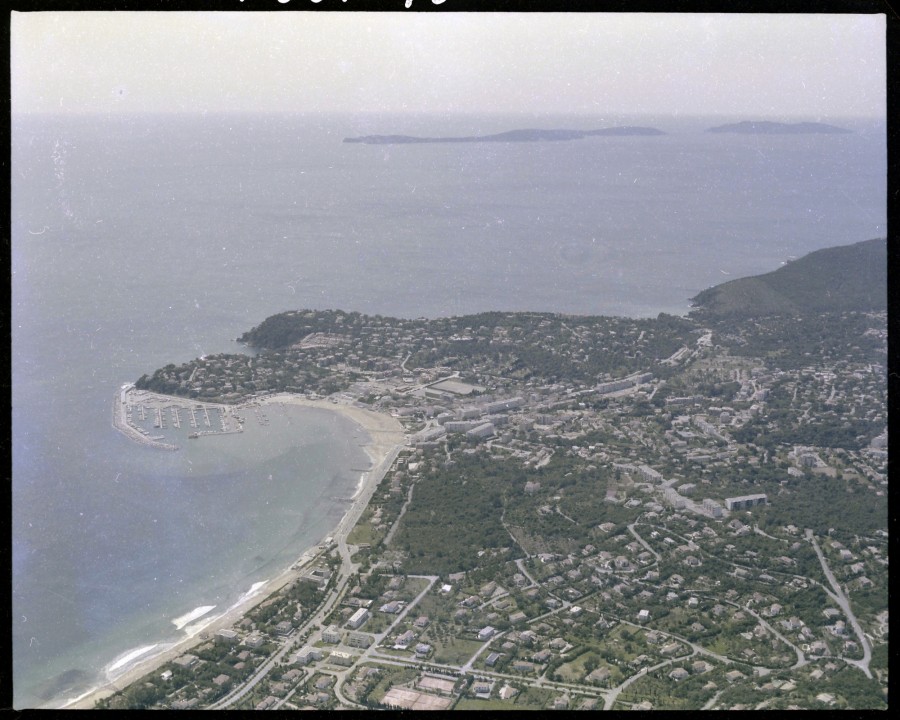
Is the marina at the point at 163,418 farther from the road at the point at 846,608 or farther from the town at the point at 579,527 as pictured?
the road at the point at 846,608

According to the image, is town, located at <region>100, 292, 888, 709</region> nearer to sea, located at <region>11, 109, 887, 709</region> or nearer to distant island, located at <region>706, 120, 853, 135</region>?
sea, located at <region>11, 109, 887, 709</region>

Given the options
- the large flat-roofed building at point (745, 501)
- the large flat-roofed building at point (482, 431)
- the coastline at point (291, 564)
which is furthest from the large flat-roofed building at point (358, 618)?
the large flat-roofed building at point (745, 501)

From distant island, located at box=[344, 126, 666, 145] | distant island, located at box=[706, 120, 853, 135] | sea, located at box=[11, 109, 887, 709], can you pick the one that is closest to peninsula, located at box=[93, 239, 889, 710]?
sea, located at box=[11, 109, 887, 709]

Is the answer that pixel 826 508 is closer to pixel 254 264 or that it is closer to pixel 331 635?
pixel 331 635

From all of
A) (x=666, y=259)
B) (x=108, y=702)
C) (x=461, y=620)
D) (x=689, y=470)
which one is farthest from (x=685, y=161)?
(x=108, y=702)

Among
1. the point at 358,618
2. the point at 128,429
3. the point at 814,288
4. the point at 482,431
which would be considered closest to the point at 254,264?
the point at 128,429
